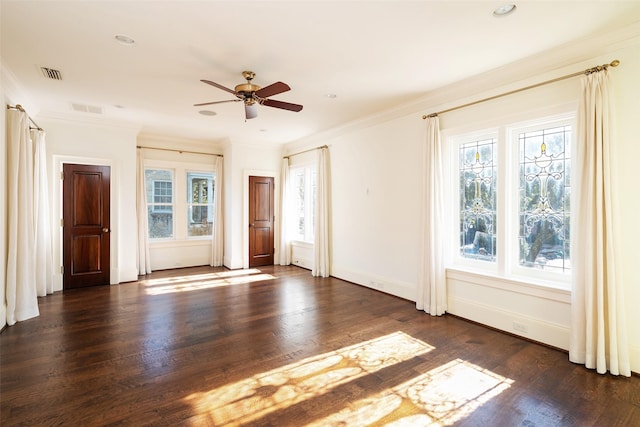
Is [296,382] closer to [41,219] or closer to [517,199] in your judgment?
[517,199]

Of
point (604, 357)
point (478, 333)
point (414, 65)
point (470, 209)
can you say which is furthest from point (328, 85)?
point (604, 357)

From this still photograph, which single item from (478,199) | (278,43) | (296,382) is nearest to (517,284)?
(478,199)

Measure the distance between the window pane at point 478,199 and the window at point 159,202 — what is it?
5.96m

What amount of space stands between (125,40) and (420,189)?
380 cm

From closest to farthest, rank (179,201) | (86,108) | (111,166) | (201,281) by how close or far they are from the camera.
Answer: (86,108) → (111,166) → (201,281) → (179,201)

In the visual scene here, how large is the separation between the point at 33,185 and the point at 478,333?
20.0 feet

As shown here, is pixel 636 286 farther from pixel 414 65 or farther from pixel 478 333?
pixel 414 65

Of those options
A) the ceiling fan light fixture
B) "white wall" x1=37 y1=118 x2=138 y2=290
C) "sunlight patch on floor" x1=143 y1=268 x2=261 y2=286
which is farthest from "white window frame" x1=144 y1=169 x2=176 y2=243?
the ceiling fan light fixture

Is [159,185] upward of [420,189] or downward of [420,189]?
upward

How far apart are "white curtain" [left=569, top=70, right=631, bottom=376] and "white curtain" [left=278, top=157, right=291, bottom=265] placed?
18.5 feet

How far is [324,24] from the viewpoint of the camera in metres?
2.64

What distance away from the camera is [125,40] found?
2865 millimetres

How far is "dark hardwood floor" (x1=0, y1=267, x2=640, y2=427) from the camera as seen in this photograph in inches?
86.2

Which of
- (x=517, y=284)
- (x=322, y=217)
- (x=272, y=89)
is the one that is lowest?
(x=517, y=284)
